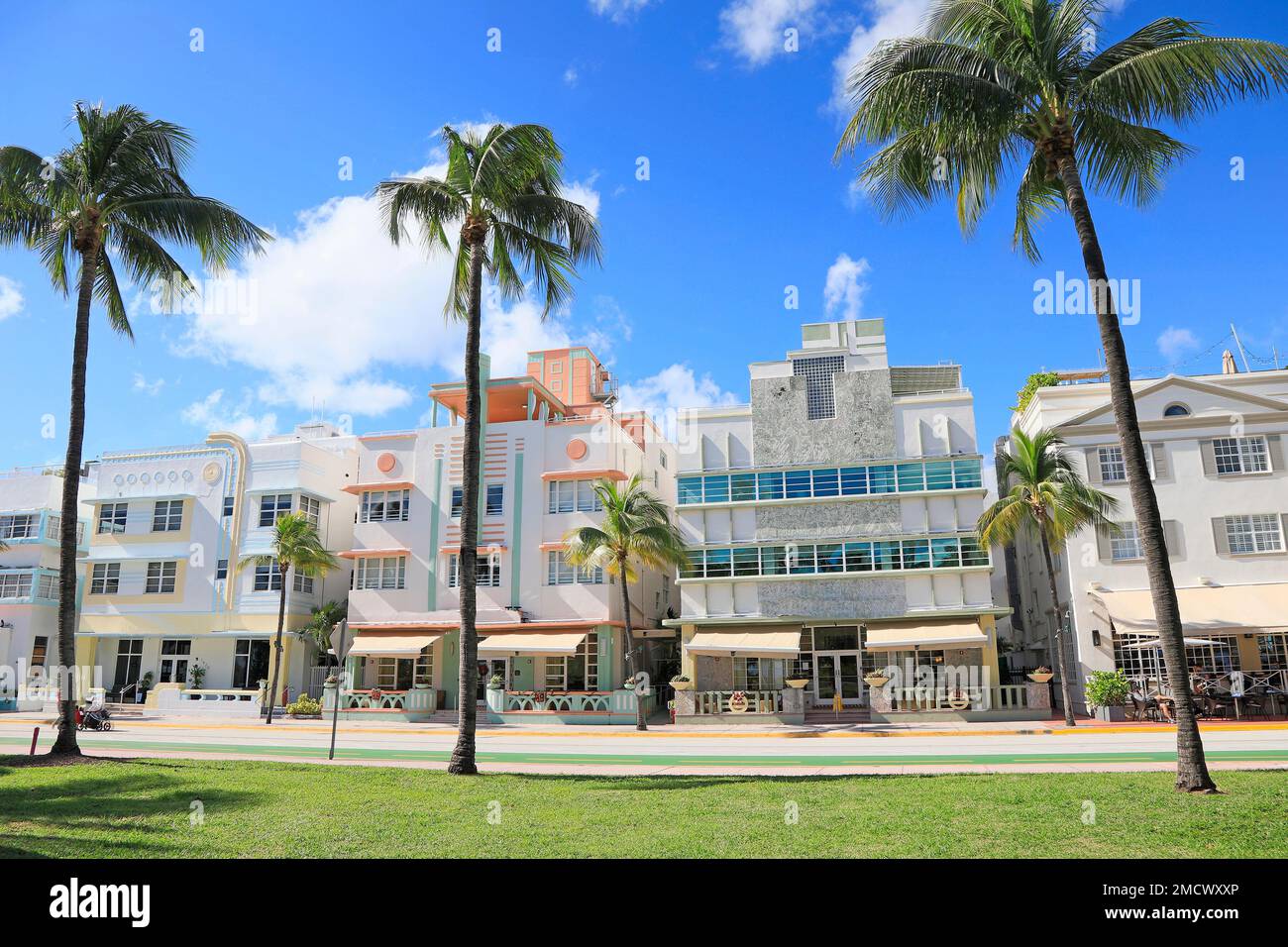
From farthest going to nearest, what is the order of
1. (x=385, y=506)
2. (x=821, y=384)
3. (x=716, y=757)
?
(x=385, y=506), (x=821, y=384), (x=716, y=757)

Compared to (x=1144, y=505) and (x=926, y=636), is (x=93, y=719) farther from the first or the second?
(x=1144, y=505)

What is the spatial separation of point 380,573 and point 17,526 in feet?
71.9

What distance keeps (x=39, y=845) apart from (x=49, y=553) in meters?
43.4

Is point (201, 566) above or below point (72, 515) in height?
above

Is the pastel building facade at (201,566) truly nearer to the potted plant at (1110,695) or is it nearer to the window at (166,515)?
the window at (166,515)

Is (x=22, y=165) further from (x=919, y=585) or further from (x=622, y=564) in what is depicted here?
(x=919, y=585)

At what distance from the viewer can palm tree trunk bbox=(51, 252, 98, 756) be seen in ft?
57.6

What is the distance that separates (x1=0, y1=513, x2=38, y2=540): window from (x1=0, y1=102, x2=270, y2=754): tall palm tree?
31263mm

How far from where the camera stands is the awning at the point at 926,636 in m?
29.6

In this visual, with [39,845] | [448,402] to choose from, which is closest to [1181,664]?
[39,845]

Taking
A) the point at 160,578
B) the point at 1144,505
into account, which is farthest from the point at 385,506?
the point at 1144,505

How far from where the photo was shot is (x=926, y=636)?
3023 centimetres

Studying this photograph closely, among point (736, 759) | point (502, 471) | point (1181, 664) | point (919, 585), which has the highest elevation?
point (502, 471)

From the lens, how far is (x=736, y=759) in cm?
1955
